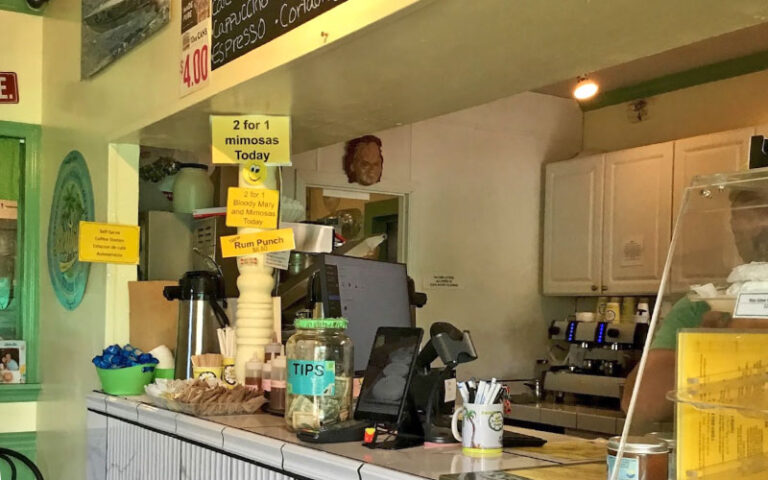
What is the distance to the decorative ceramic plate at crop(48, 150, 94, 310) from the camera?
2812 millimetres

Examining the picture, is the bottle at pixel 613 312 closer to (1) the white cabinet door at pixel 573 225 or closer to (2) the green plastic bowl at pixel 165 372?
(1) the white cabinet door at pixel 573 225

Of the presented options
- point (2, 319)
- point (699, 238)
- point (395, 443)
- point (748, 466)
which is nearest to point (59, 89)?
point (2, 319)

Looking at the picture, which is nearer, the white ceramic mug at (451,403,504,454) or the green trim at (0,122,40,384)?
the white ceramic mug at (451,403,504,454)

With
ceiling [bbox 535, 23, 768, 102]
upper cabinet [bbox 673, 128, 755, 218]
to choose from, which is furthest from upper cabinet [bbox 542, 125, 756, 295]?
ceiling [bbox 535, 23, 768, 102]

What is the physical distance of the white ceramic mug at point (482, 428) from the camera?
1508 millimetres

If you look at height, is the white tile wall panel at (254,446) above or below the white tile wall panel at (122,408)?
above

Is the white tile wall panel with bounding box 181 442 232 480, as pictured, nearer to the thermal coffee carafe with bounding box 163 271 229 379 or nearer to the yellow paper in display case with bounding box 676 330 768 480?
the thermal coffee carafe with bounding box 163 271 229 379

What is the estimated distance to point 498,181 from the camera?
4926 mm

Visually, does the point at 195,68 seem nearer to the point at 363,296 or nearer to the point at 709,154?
the point at 363,296

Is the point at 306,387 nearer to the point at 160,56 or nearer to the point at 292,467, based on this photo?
the point at 292,467

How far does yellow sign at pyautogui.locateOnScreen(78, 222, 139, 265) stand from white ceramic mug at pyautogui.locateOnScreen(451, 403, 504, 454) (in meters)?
1.53

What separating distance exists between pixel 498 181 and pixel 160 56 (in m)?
2.91

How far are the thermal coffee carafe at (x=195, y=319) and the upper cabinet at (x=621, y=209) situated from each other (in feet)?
8.89

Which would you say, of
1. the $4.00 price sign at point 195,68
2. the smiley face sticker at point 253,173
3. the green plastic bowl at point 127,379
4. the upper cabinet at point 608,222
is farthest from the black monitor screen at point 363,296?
the upper cabinet at point 608,222
